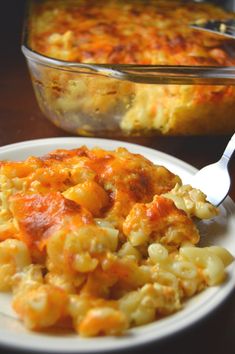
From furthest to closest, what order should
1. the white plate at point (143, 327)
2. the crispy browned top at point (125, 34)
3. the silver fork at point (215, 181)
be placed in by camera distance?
1. the crispy browned top at point (125, 34)
2. the silver fork at point (215, 181)
3. the white plate at point (143, 327)

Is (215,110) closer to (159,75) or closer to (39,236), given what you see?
(159,75)

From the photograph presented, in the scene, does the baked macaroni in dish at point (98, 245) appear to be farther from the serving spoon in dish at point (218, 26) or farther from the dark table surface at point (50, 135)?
the serving spoon in dish at point (218, 26)

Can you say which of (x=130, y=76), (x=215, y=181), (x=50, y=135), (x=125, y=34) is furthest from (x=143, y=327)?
(x=125, y=34)

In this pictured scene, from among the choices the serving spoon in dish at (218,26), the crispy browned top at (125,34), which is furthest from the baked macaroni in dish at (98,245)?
the serving spoon in dish at (218,26)

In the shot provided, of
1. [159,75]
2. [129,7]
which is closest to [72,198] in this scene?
[159,75]

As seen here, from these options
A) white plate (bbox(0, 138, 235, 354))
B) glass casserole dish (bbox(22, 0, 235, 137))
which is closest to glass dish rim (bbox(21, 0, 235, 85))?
glass casserole dish (bbox(22, 0, 235, 137))

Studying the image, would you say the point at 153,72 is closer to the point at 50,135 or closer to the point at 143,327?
the point at 50,135
